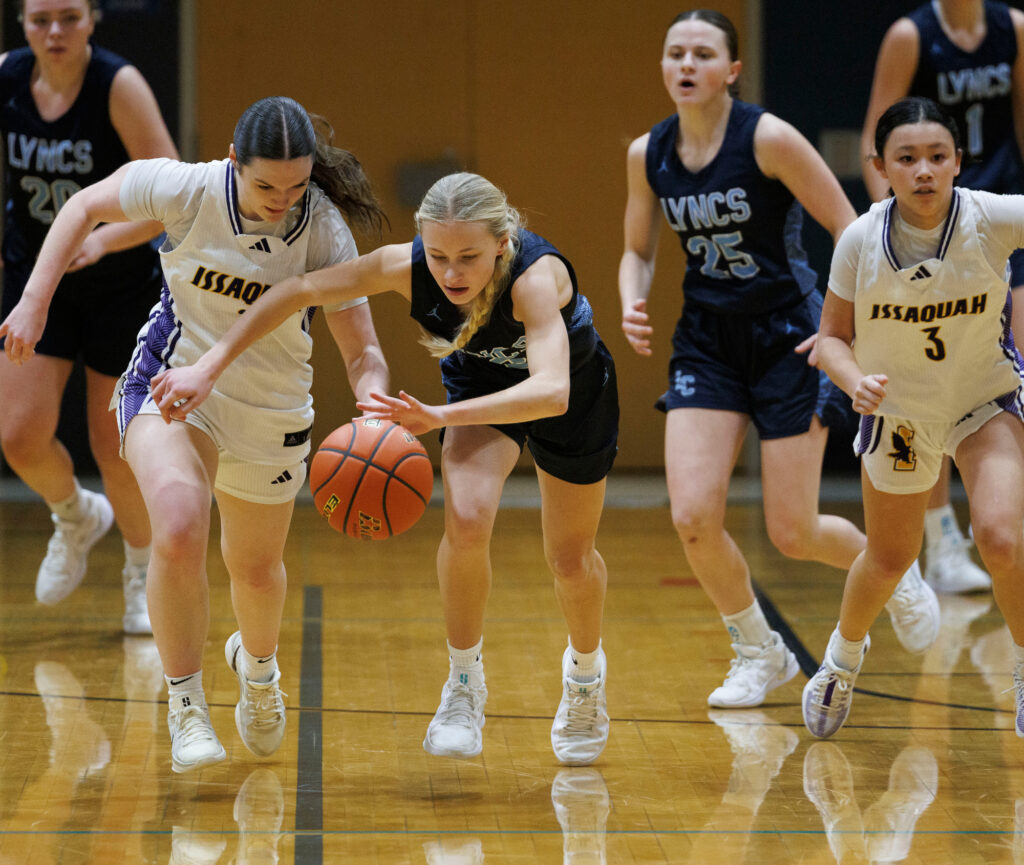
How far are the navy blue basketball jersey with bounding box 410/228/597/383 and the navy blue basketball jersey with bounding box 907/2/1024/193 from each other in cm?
238

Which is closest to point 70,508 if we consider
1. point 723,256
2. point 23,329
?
point 23,329

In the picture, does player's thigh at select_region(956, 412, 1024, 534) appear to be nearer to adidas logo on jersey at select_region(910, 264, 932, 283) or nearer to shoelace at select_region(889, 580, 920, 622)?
adidas logo on jersey at select_region(910, 264, 932, 283)

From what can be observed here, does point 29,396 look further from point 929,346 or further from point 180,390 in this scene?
point 929,346

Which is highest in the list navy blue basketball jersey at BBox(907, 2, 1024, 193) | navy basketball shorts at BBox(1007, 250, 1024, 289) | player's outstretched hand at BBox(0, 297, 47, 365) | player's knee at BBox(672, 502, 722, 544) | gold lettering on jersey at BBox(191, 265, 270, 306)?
navy blue basketball jersey at BBox(907, 2, 1024, 193)

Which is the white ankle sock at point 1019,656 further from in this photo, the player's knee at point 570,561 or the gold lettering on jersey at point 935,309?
the player's knee at point 570,561

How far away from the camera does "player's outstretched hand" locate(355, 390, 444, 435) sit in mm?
3037

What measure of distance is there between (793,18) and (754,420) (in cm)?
506

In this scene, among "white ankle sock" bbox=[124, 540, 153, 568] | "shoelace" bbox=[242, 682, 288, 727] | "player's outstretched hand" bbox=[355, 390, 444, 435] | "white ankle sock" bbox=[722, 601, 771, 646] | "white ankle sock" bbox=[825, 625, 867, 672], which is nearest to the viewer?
"player's outstretched hand" bbox=[355, 390, 444, 435]

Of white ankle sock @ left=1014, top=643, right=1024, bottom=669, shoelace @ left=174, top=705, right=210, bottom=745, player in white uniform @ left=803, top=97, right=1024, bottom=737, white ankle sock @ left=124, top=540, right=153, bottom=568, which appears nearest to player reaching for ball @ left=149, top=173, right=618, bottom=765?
shoelace @ left=174, top=705, right=210, bottom=745

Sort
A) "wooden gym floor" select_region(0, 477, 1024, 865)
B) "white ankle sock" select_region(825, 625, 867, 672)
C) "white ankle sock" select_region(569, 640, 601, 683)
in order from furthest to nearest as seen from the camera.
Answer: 1. "white ankle sock" select_region(825, 625, 867, 672)
2. "white ankle sock" select_region(569, 640, 601, 683)
3. "wooden gym floor" select_region(0, 477, 1024, 865)

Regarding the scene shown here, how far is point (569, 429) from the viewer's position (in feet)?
11.8

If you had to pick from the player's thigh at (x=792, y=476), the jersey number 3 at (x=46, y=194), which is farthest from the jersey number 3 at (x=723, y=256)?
the jersey number 3 at (x=46, y=194)

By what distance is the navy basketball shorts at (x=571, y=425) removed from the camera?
3.61m

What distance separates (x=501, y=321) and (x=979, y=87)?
8.95ft
